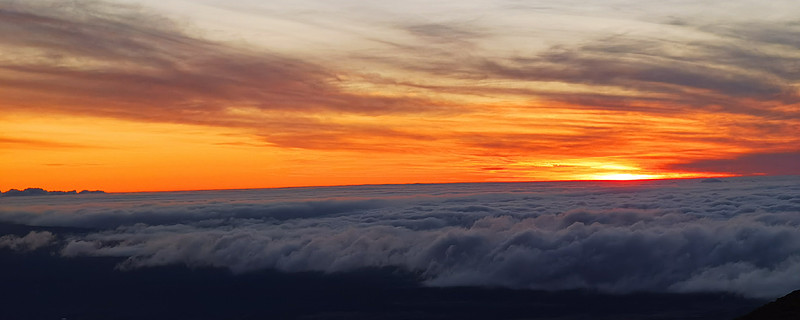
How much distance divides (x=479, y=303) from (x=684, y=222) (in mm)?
51663

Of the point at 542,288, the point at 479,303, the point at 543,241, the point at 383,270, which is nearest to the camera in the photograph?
the point at 479,303

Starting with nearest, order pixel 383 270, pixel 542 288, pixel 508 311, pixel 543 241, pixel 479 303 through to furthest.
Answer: pixel 508 311 → pixel 479 303 → pixel 542 288 → pixel 543 241 → pixel 383 270

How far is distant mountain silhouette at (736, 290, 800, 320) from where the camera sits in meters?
42.1

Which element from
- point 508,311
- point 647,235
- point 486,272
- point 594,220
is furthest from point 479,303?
point 594,220

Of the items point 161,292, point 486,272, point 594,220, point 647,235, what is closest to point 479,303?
point 486,272

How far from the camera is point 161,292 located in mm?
158500

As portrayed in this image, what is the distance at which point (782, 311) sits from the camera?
4300 cm

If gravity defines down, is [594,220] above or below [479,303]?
above

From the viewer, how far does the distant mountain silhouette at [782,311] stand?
42.1m

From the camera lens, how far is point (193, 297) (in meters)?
148

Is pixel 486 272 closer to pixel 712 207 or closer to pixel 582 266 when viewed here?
pixel 582 266

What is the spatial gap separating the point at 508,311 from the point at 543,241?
34.7 metres

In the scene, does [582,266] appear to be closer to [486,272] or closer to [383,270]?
[486,272]

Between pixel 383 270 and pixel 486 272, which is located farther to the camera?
pixel 383 270
